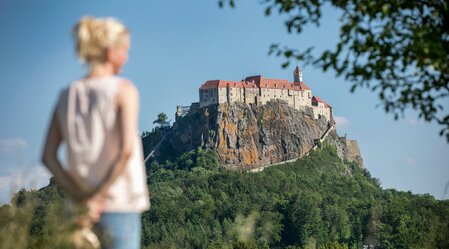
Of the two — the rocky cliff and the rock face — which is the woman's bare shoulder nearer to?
the rocky cliff

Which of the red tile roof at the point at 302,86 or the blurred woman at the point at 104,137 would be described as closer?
the blurred woman at the point at 104,137

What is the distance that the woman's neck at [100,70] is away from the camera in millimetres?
6012

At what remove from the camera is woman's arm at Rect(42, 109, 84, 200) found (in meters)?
5.89

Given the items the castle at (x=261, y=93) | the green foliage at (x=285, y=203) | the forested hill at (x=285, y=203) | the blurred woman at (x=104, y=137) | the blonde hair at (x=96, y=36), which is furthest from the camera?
the castle at (x=261, y=93)

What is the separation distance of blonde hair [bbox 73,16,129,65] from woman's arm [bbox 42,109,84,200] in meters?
0.42

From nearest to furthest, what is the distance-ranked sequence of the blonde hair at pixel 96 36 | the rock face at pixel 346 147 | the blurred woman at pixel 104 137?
1. the blurred woman at pixel 104 137
2. the blonde hair at pixel 96 36
3. the rock face at pixel 346 147

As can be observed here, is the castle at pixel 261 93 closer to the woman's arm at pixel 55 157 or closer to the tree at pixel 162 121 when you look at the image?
the tree at pixel 162 121

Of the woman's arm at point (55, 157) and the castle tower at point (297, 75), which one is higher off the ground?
the castle tower at point (297, 75)

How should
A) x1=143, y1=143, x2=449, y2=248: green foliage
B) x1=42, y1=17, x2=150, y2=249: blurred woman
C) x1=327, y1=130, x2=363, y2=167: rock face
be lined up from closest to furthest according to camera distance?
x1=42, y1=17, x2=150, y2=249: blurred woman
x1=143, y1=143, x2=449, y2=248: green foliage
x1=327, y1=130, x2=363, y2=167: rock face

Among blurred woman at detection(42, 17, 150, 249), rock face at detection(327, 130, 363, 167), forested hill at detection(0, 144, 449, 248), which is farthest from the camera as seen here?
rock face at detection(327, 130, 363, 167)

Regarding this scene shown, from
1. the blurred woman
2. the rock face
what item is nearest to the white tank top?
the blurred woman

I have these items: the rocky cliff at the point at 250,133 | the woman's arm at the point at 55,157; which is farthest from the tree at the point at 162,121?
the woman's arm at the point at 55,157

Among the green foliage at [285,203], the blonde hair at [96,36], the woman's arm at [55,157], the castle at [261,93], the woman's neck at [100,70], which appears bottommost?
the woman's arm at [55,157]

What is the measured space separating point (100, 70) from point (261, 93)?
6145 inches
